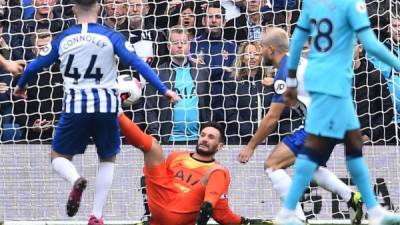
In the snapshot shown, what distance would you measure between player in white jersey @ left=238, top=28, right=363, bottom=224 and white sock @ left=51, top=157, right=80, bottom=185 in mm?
1600

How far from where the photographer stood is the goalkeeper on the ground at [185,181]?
10656 mm

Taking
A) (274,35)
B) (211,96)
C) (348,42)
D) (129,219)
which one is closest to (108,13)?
(211,96)

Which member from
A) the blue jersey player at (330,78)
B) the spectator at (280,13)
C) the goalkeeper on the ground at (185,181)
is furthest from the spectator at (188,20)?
the blue jersey player at (330,78)

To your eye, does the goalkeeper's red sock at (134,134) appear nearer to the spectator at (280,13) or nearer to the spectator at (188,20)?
the spectator at (188,20)

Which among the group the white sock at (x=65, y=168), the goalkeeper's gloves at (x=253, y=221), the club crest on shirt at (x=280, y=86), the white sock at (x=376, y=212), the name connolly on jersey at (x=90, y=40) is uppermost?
the name connolly on jersey at (x=90, y=40)

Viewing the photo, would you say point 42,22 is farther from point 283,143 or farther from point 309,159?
point 309,159

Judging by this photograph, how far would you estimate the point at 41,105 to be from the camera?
43.1ft

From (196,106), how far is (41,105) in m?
1.71

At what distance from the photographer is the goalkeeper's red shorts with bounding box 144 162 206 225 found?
35.7 feet

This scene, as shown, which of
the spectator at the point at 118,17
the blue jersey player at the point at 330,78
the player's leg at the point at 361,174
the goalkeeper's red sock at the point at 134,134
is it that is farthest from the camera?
the spectator at the point at 118,17

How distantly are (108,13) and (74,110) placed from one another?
370 centimetres

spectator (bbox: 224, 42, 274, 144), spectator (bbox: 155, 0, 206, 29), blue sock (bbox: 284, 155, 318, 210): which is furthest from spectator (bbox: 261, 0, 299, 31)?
blue sock (bbox: 284, 155, 318, 210)

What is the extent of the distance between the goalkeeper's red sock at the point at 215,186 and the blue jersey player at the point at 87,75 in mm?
1107

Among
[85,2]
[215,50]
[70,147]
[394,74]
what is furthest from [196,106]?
[85,2]
